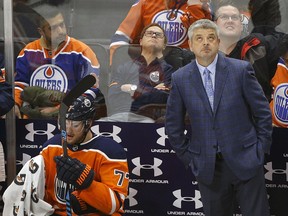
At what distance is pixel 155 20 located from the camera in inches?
206

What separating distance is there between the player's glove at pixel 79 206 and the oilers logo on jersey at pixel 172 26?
1.32 metres

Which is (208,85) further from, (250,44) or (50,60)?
(50,60)

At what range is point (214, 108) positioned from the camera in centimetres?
447

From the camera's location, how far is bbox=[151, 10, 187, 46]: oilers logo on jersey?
518 centimetres

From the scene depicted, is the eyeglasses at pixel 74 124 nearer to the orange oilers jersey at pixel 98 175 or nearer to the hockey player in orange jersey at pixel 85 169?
the hockey player in orange jersey at pixel 85 169

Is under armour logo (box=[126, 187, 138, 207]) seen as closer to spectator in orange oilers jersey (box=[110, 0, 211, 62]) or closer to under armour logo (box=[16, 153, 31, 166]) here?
under armour logo (box=[16, 153, 31, 166])

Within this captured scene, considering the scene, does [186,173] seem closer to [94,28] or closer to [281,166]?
[281,166]

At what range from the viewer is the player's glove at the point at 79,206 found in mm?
4398

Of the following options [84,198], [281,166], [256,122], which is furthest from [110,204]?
[281,166]

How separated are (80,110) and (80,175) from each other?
0.44m

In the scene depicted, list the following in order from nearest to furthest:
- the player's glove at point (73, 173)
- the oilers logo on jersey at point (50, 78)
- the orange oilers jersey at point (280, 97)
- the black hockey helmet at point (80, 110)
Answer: the player's glove at point (73, 173) < the black hockey helmet at point (80, 110) < the orange oilers jersey at point (280, 97) < the oilers logo on jersey at point (50, 78)

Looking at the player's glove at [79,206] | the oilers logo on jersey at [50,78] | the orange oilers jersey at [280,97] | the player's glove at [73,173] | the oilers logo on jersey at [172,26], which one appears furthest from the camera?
the oilers logo on jersey at [50,78]

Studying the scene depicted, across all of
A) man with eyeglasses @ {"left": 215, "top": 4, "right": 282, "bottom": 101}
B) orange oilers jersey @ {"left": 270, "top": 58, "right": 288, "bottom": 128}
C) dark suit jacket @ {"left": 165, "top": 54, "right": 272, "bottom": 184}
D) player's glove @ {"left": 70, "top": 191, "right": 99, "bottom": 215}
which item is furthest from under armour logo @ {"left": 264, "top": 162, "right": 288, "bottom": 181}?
player's glove @ {"left": 70, "top": 191, "right": 99, "bottom": 215}

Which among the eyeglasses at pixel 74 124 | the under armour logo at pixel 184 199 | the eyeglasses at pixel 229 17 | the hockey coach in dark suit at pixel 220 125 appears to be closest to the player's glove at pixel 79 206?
the eyeglasses at pixel 74 124
